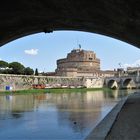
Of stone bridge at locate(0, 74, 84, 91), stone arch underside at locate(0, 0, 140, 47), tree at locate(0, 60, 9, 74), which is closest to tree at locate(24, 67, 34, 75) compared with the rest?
stone bridge at locate(0, 74, 84, 91)

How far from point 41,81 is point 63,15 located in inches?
3449

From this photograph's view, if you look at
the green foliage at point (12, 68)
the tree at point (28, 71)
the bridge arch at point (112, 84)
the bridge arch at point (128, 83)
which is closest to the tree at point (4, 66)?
the green foliage at point (12, 68)

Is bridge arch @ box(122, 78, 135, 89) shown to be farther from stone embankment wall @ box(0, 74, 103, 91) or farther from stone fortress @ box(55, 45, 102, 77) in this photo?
stone fortress @ box(55, 45, 102, 77)

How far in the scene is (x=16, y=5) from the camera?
26.0 feet

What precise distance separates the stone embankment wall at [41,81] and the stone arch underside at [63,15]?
65.5 meters

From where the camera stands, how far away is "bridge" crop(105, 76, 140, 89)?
124m

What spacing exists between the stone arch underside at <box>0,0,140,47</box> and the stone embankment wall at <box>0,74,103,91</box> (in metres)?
65.5

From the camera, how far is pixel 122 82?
12494cm

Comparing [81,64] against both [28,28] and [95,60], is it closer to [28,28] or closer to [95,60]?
[95,60]

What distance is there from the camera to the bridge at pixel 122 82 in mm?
124500

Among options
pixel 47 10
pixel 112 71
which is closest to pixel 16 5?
pixel 47 10

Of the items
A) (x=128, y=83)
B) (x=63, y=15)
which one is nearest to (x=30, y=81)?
(x=128, y=83)

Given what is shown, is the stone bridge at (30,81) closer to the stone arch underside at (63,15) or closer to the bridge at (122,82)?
the bridge at (122,82)

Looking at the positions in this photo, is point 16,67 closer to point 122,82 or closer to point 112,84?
point 122,82
